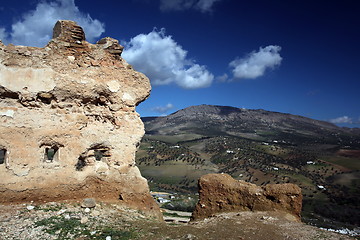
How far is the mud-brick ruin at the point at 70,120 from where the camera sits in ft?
25.6

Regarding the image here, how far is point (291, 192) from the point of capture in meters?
9.84

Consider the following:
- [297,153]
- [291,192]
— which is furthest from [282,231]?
[297,153]

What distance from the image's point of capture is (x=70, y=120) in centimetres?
880

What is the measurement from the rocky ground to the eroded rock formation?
1.35 m

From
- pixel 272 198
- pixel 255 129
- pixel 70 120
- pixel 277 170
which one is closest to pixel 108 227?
pixel 70 120

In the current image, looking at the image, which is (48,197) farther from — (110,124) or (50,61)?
(50,61)

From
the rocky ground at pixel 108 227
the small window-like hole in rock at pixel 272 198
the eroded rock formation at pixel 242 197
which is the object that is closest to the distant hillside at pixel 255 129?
the eroded rock formation at pixel 242 197

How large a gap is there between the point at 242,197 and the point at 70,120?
6.93m

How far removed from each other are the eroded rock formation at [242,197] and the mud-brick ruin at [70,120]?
2442 mm

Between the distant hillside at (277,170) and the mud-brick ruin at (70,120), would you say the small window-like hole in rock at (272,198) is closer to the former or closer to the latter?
the mud-brick ruin at (70,120)

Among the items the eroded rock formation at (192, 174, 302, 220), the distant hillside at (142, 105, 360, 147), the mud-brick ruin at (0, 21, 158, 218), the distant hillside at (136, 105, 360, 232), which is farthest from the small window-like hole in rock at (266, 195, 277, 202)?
the distant hillside at (142, 105, 360, 147)

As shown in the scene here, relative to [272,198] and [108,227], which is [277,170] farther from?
[108,227]

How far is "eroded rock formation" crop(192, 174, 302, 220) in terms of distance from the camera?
984cm

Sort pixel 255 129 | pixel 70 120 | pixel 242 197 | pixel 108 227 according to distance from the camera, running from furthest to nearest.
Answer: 1. pixel 255 129
2. pixel 242 197
3. pixel 70 120
4. pixel 108 227
